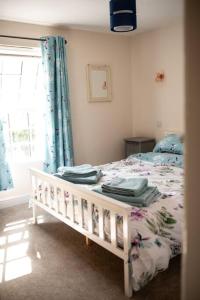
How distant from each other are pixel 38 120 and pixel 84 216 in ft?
6.96

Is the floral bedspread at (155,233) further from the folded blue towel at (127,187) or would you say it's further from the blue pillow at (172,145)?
the blue pillow at (172,145)

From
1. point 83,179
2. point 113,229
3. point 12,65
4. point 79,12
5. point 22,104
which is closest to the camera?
point 113,229

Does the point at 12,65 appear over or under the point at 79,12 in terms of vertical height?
under

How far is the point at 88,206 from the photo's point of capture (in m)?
2.29

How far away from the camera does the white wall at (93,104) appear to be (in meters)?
3.96

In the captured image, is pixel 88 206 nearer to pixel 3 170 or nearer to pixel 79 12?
pixel 3 170

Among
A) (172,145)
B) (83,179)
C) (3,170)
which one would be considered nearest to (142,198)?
(83,179)

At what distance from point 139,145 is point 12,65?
2.09 meters

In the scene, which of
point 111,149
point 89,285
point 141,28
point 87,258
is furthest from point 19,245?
point 141,28

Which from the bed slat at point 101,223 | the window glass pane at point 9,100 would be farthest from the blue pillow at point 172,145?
the window glass pane at point 9,100

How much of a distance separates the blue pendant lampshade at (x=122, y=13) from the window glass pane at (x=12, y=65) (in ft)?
6.19

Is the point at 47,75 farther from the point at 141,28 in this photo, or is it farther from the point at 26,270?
the point at 26,270

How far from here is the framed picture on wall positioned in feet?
14.1

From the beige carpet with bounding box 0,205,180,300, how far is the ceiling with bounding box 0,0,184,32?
2.37m
